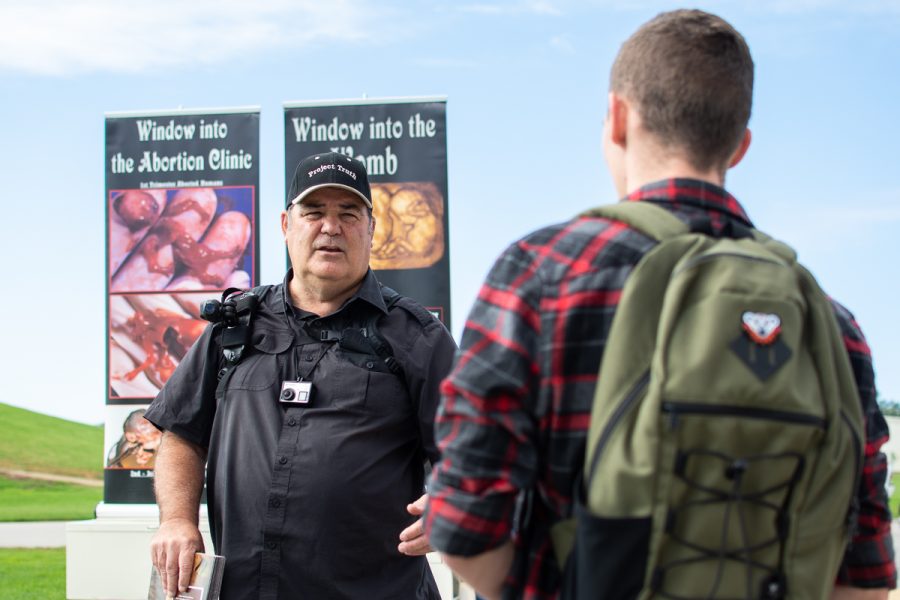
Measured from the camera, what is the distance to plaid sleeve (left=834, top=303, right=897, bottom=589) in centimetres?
153

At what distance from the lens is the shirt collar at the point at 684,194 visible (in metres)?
1.46

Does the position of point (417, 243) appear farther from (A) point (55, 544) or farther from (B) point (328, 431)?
(A) point (55, 544)

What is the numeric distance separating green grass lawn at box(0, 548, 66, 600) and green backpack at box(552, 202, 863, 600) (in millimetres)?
8468

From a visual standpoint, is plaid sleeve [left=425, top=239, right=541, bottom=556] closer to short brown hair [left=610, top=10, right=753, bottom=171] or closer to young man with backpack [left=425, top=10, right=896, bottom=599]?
young man with backpack [left=425, top=10, right=896, bottom=599]

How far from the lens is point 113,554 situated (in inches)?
254

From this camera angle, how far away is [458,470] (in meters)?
1.36

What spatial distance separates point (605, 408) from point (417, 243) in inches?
192

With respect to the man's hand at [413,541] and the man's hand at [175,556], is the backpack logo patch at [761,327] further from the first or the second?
the man's hand at [175,556]

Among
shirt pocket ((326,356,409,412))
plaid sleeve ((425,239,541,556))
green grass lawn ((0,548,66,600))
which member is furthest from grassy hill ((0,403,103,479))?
plaid sleeve ((425,239,541,556))

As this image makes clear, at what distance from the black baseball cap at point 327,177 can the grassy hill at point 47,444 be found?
20.0 m

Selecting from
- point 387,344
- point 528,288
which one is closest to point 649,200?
point 528,288

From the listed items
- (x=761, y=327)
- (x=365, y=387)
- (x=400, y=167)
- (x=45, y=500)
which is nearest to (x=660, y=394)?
(x=761, y=327)

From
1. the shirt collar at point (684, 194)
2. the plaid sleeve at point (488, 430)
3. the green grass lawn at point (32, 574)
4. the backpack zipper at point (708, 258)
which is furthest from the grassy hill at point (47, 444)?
the backpack zipper at point (708, 258)

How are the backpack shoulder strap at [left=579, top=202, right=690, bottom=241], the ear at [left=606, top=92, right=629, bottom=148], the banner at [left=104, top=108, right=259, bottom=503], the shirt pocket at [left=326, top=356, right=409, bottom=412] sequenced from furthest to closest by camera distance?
the banner at [left=104, top=108, right=259, bottom=503] < the shirt pocket at [left=326, top=356, right=409, bottom=412] < the ear at [left=606, top=92, right=629, bottom=148] < the backpack shoulder strap at [left=579, top=202, right=690, bottom=241]
